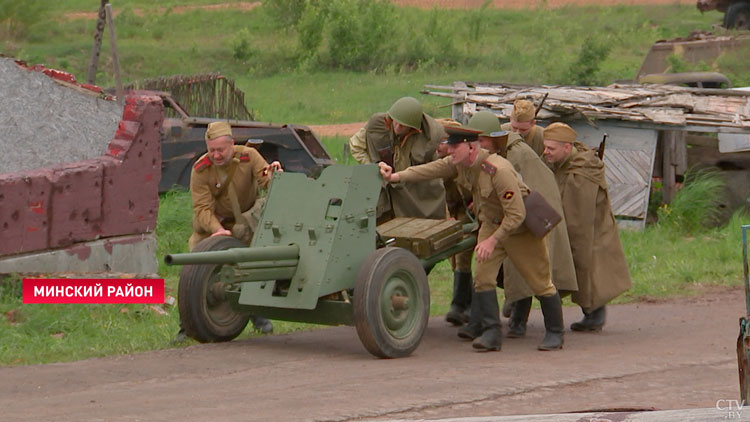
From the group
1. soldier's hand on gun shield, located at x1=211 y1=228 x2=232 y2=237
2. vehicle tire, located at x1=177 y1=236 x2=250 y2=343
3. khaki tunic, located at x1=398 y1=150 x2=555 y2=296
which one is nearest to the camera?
khaki tunic, located at x1=398 y1=150 x2=555 y2=296

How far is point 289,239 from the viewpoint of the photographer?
8820mm

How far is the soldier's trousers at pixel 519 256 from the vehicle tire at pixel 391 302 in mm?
431

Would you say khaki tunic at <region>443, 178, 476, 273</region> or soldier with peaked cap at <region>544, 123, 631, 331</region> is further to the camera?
khaki tunic at <region>443, 178, 476, 273</region>

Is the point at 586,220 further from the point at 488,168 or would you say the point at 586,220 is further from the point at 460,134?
the point at 460,134

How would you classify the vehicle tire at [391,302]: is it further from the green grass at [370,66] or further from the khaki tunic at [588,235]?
the green grass at [370,66]

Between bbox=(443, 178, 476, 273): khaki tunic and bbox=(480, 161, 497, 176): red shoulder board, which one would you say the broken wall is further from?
bbox=(480, 161, 497, 176): red shoulder board

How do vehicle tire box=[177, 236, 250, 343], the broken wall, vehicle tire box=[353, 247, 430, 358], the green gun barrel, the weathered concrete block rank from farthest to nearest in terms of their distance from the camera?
the weathered concrete block → the broken wall → vehicle tire box=[177, 236, 250, 343] → vehicle tire box=[353, 247, 430, 358] → the green gun barrel

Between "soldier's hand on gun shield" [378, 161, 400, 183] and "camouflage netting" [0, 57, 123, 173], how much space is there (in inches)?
170

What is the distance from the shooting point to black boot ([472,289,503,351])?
29.6 feet

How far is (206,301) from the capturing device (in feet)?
29.6

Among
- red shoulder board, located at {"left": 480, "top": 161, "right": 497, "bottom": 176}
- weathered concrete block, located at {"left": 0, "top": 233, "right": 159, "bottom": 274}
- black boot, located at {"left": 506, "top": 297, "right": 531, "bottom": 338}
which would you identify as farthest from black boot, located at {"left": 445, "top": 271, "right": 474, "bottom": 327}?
weathered concrete block, located at {"left": 0, "top": 233, "right": 159, "bottom": 274}

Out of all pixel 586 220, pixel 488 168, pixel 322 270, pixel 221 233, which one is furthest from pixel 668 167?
pixel 322 270

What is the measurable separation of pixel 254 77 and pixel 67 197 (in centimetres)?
2450

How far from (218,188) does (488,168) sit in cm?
199
